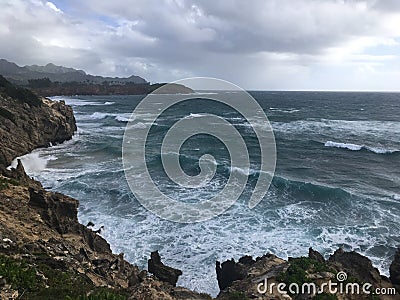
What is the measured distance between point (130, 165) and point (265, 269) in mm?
21865

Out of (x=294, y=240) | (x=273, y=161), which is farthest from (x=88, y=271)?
(x=273, y=161)

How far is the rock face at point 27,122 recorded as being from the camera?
96.4ft

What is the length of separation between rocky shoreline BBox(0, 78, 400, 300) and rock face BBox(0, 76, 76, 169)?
1388cm

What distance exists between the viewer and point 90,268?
10.2 metres

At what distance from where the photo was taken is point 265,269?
35.4 feet

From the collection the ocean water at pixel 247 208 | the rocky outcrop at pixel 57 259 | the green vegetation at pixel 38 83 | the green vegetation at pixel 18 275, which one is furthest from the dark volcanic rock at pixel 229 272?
the green vegetation at pixel 38 83

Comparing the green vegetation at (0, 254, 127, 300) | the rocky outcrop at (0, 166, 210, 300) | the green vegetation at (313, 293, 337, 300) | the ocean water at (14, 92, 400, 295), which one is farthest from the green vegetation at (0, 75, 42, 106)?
the green vegetation at (313, 293, 337, 300)

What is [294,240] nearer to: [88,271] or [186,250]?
[186,250]

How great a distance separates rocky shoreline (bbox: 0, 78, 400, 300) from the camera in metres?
7.72

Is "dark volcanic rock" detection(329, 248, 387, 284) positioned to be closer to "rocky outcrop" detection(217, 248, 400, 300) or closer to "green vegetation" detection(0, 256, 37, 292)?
"rocky outcrop" detection(217, 248, 400, 300)

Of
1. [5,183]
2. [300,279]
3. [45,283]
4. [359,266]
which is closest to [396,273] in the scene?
[359,266]

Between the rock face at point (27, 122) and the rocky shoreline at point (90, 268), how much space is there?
1388 centimetres

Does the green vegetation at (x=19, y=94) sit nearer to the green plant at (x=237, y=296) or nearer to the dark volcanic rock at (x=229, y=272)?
the dark volcanic rock at (x=229, y=272)

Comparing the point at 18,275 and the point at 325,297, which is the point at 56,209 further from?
the point at 325,297
